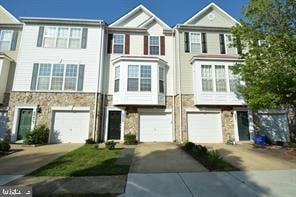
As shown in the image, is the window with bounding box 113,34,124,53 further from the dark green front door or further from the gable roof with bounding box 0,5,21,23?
the gable roof with bounding box 0,5,21,23

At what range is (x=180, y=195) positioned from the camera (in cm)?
477

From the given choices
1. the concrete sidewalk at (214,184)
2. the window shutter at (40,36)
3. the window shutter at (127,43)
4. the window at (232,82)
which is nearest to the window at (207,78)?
the window at (232,82)

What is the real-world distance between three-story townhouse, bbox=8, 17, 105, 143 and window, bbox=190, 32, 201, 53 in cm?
783

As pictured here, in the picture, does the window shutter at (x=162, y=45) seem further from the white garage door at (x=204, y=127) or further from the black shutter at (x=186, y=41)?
the white garage door at (x=204, y=127)

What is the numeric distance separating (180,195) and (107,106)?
11743 millimetres

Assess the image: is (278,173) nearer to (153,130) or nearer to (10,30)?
(153,130)

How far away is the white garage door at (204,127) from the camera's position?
15.2 meters

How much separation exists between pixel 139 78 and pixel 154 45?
12.8 ft

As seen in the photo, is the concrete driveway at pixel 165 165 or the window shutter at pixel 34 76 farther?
the window shutter at pixel 34 76

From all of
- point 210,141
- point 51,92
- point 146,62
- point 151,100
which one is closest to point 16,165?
point 51,92

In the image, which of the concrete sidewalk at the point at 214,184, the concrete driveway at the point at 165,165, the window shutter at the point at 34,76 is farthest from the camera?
the window shutter at the point at 34,76

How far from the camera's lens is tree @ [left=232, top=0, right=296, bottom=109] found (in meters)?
10.1

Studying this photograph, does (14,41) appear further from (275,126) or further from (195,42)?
(275,126)

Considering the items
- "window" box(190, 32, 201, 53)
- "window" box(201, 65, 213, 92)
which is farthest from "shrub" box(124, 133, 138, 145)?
"window" box(190, 32, 201, 53)
